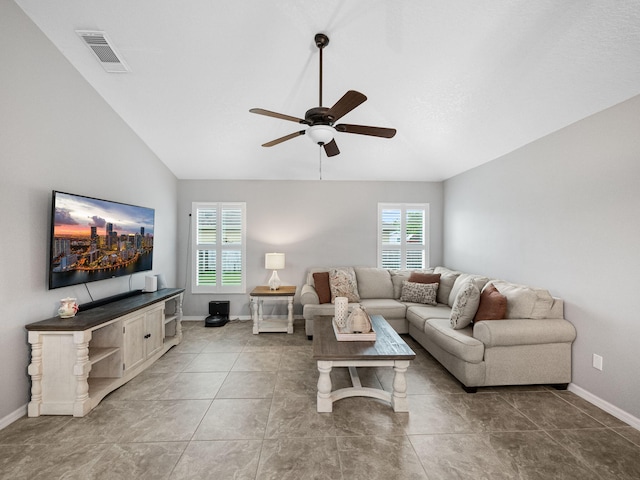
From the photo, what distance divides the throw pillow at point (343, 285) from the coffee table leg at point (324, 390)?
6.43ft

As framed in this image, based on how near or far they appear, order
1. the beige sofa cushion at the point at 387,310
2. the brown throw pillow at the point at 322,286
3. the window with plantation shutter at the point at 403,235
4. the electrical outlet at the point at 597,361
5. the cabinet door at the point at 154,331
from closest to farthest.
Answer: the electrical outlet at the point at 597,361
the cabinet door at the point at 154,331
the beige sofa cushion at the point at 387,310
the brown throw pillow at the point at 322,286
the window with plantation shutter at the point at 403,235

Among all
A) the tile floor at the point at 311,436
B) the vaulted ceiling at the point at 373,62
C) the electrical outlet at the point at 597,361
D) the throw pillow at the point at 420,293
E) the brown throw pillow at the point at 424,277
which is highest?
the vaulted ceiling at the point at 373,62

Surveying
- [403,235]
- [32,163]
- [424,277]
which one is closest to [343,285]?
[424,277]

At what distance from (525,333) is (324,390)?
6.43 feet

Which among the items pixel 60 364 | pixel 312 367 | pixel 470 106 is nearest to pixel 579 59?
pixel 470 106

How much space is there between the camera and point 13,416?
2279mm

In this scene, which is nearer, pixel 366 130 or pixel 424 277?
pixel 366 130

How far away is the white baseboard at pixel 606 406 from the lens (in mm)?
2237

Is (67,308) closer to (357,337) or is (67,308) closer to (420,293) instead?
(357,337)

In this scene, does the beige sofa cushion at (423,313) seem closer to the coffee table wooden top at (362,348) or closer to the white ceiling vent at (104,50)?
the coffee table wooden top at (362,348)

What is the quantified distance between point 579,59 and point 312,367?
3619 millimetres

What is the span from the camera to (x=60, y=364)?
2395 millimetres

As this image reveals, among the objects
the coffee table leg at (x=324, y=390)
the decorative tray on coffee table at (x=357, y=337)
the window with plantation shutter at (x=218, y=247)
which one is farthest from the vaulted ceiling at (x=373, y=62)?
the coffee table leg at (x=324, y=390)

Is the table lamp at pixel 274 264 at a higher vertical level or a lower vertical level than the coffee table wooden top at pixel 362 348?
higher
